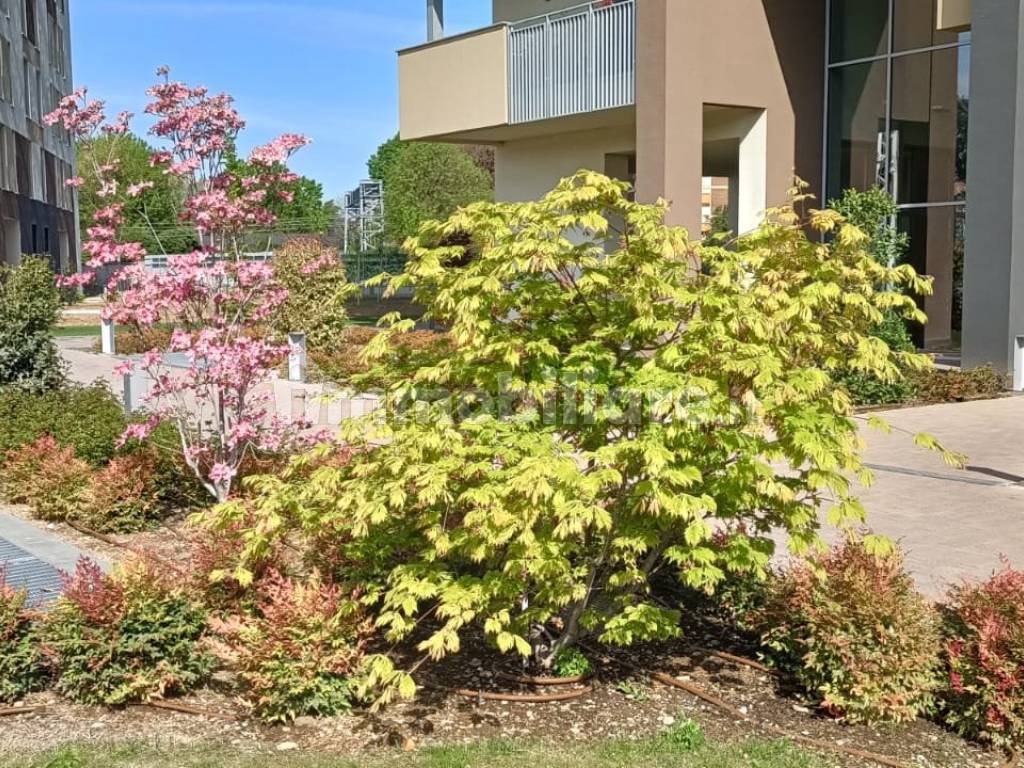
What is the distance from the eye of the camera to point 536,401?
196 inches

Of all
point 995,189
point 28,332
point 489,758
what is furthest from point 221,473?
point 995,189

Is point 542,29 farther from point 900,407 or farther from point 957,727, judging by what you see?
point 957,727

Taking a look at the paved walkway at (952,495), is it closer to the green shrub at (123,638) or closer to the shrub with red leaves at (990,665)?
the shrub with red leaves at (990,665)

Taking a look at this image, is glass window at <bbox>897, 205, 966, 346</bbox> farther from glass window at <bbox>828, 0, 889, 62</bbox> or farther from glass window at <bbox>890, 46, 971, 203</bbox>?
glass window at <bbox>828, 0, 889, 62</bbox>

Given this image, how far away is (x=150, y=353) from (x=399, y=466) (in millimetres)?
3767

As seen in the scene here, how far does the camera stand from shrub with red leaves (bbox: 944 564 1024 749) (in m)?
4.51

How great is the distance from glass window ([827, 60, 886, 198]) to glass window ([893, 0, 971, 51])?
48 centimetres

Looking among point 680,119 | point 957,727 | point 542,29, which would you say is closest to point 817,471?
point 957,727

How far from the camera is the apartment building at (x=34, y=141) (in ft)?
133

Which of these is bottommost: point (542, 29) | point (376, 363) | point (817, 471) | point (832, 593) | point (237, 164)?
point (832, 593)

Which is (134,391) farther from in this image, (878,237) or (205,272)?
(878,237)

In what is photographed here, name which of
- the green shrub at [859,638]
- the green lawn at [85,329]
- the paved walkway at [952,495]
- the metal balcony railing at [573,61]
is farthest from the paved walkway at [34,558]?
the green lawn at [85,329]

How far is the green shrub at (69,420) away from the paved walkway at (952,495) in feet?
21.0

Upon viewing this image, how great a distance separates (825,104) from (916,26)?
1863 millimetres
